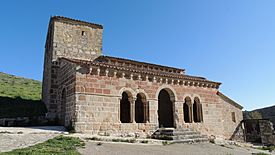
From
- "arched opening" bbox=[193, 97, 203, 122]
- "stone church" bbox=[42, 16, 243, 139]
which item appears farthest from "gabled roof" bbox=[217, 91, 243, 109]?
"arched opening" bbox=[193, 97, 203, 122]

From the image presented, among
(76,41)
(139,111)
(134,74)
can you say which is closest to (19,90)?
(76,41)

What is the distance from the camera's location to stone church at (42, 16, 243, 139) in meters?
10.9

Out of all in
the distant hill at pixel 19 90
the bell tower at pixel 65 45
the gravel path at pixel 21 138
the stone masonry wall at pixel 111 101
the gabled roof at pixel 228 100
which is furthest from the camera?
the distant hill at pixel 19 90

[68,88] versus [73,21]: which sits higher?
[73,21]

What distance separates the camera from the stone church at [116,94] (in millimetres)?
10875

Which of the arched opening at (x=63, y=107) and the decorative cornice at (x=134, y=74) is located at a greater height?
the decorative cornice at (x=134, y=74)

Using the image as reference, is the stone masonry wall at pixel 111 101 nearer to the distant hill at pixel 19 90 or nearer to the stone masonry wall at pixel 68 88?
the stone masonry wall at pixel 68 88

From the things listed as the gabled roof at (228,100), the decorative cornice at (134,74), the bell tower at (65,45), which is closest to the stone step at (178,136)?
the decorative cornice at (134,74)

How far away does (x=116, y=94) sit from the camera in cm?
1175

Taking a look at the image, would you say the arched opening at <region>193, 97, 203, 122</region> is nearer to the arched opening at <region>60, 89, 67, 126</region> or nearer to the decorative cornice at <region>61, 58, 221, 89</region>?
the decorative cornice at <region>61, 58, 221, 89</region>

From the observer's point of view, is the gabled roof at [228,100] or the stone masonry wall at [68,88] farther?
the gabled roof at [228,100]

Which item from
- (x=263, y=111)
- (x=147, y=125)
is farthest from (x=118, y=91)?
(x=263, y=111)

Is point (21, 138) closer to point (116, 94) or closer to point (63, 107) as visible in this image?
point (63, 107)

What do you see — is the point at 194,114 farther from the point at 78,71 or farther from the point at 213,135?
the point at 78,71
